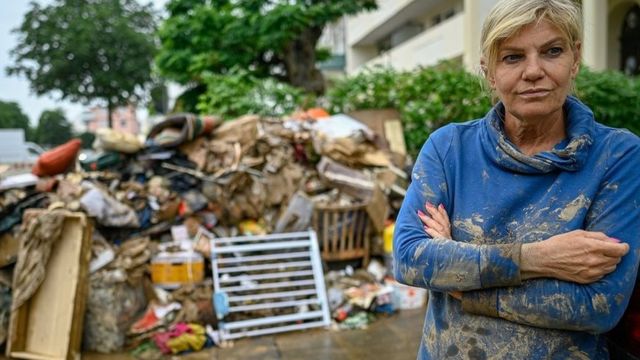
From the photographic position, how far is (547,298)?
3.99ft

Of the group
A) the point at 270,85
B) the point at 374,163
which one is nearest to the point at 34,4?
the point at 270,85

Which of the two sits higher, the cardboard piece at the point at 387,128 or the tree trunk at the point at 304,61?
the tree trunk at the point at 304,61

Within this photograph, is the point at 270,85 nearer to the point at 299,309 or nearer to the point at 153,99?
the point at 299,309

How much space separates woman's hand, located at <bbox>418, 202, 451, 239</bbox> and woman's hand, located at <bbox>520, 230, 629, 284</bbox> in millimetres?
206

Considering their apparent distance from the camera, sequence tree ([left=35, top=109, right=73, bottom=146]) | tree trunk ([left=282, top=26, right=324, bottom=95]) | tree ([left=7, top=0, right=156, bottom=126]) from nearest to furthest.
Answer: tree trunk ([left=282, top=26, right=324, bottom=95]) → tree ([left=7, top=0, right=156, bottom=126]) → tree ([left=35, top=109, right=73, bottom=146])

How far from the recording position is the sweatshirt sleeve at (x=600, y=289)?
120cm

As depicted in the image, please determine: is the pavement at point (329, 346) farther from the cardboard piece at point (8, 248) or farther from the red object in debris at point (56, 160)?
the red object in debris at point (56, 160)

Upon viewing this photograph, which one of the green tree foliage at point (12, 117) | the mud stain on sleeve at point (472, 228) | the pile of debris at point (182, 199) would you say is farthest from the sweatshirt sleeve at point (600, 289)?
the green tree foliage at point (12, 117)

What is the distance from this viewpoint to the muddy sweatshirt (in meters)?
1.22

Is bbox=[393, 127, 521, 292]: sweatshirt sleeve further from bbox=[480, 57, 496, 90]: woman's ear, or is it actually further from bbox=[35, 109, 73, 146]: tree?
bbox=[35, 109, 73, 146]: tree

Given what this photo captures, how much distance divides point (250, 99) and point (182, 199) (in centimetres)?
425

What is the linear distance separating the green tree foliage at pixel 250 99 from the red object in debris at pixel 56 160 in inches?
153

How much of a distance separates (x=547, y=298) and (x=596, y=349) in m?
0.23

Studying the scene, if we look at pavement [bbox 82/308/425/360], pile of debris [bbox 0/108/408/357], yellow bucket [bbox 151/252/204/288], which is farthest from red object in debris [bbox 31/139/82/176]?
pavement [bbox 82/308/425/360]
